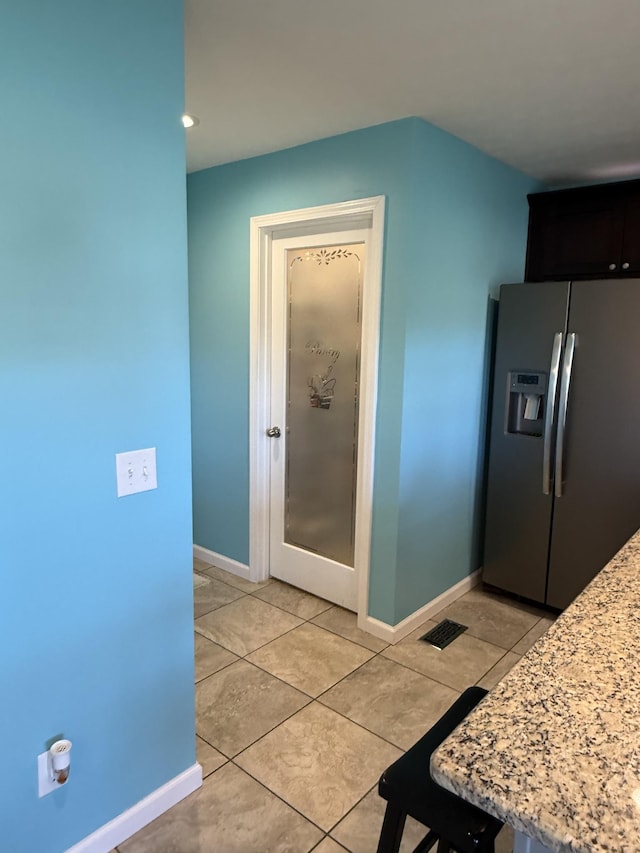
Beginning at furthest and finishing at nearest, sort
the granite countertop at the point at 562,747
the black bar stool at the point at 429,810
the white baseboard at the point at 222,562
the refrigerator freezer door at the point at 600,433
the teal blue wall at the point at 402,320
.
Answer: the white baseboard at the point at 222,562 < the refrigerator freezer door at the point at 600,433 < the teal blue wall at the point at 402,320 < the black bar stool at the point at 429,810 < the granite countertop at the point at 562,747

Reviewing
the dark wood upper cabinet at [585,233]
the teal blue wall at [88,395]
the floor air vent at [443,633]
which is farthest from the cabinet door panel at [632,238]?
the teal blue wall at [88,395]

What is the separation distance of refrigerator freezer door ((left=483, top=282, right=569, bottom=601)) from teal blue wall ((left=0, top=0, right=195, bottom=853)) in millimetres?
2058

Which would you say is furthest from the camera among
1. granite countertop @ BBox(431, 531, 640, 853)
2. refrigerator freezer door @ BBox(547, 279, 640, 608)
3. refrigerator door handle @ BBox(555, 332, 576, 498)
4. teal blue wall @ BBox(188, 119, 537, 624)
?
refrigerator door handle @ BBox(555, 332, 576, 498)

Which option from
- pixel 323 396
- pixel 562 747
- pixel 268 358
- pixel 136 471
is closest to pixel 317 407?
pixel 323 396

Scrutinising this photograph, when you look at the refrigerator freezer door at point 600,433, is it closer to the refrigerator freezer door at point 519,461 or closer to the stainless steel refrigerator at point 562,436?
the stainless steel refrigerator at point 562,436

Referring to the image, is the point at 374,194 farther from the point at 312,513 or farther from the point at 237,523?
the point at 237,523

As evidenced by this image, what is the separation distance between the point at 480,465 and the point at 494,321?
34.1 inches

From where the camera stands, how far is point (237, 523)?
139 inches

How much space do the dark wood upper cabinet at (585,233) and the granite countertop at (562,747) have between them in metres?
2.66

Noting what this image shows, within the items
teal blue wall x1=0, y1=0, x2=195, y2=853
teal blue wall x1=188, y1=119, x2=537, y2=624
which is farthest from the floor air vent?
teal blue wall x1=0, y1=0, x2=195, y2=853

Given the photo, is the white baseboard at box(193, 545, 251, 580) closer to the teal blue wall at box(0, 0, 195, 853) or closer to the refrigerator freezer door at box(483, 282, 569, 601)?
the refrigerator freezer door at box(483, 282, 569, 601)

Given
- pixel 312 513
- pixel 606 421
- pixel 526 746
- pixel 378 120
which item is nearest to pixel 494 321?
pixel 606 421

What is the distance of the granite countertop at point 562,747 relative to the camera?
2.34ft

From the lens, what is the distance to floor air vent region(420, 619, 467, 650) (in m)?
2.87
